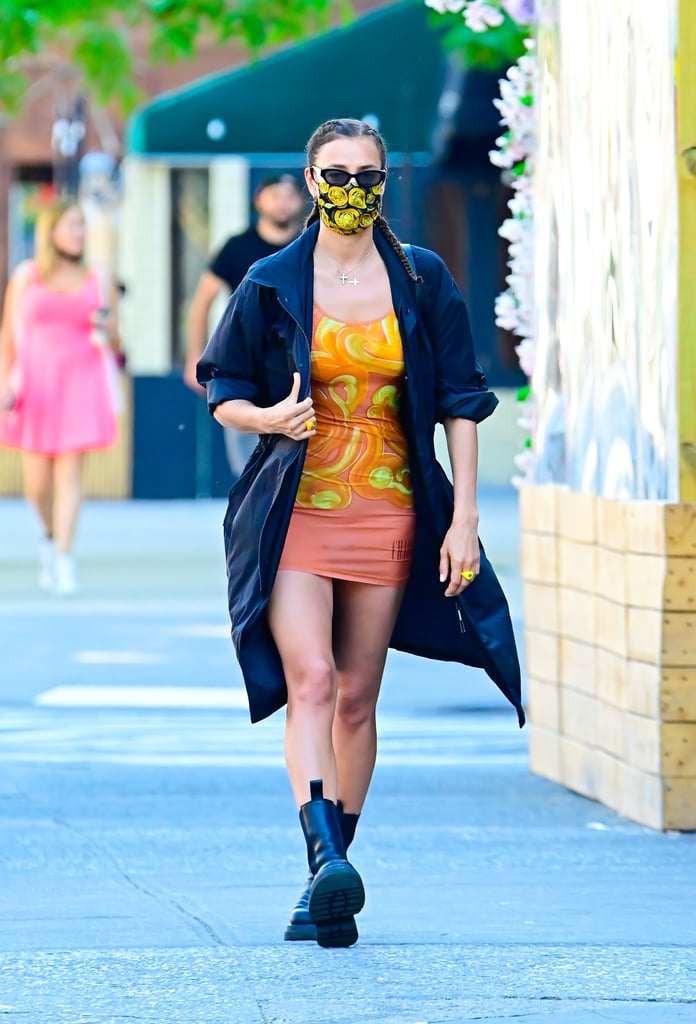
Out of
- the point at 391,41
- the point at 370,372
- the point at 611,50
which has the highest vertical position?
the point at 391,41

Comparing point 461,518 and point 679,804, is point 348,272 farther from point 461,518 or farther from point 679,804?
point 679,804

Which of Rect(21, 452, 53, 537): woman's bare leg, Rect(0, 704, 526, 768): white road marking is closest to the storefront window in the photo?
Rect(21, 452, 53, 537): woman's bare leg

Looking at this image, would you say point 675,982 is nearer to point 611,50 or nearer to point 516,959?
point 516,959

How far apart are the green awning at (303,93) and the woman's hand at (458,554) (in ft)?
40.7

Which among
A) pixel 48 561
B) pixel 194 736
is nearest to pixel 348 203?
pixel 194 736

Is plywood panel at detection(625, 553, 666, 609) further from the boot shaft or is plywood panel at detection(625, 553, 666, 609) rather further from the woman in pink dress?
the woman in pink dress

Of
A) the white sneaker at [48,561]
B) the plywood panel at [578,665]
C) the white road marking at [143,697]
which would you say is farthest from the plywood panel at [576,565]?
the white sneaker at [48,561]

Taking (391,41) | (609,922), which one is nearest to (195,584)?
(391,41)

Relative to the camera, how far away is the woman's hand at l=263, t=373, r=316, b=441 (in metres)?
5.25

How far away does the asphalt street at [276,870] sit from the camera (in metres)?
4.82

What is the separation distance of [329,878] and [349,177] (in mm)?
1516

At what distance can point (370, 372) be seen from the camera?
5414mm

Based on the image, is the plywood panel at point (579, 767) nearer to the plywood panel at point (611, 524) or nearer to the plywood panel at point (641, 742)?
the plywood panel at point (641, 742)

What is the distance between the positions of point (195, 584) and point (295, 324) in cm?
900
